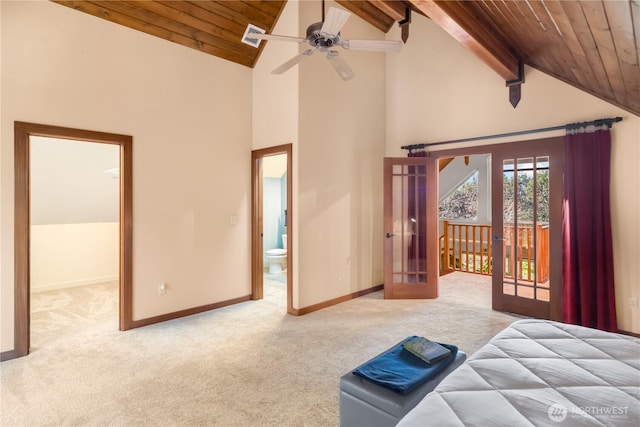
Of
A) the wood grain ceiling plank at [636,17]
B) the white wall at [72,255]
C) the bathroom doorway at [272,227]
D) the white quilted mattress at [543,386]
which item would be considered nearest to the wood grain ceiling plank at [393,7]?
the bathroom doorway at [272,227]

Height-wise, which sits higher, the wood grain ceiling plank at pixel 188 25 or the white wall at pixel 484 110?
the wood grain ceiling plank at pixel 188 25

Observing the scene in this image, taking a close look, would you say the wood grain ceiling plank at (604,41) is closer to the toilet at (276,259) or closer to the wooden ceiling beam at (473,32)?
the wooden ceiling beam at (473,32)

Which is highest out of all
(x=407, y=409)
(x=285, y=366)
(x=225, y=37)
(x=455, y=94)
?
(x=225, y=37)

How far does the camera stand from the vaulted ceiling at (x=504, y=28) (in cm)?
205

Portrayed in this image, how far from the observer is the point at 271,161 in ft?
22.4

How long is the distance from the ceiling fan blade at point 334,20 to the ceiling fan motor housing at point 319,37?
0.04 meters

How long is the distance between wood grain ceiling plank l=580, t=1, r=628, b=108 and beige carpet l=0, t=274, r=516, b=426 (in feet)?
8.21

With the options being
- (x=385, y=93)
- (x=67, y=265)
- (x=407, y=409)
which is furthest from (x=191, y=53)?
(x=407, y=409)

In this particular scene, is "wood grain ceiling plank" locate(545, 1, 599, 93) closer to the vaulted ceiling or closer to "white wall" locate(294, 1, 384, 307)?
the vaulted ceiling

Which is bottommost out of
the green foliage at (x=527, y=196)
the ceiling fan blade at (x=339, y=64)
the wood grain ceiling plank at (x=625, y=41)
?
the green foliage at (x=527, y=196)

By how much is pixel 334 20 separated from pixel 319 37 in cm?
26

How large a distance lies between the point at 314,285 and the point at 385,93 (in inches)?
124

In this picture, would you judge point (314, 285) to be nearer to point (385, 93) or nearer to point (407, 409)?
point (407, 409)

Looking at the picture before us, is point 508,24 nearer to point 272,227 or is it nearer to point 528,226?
point 528,226
